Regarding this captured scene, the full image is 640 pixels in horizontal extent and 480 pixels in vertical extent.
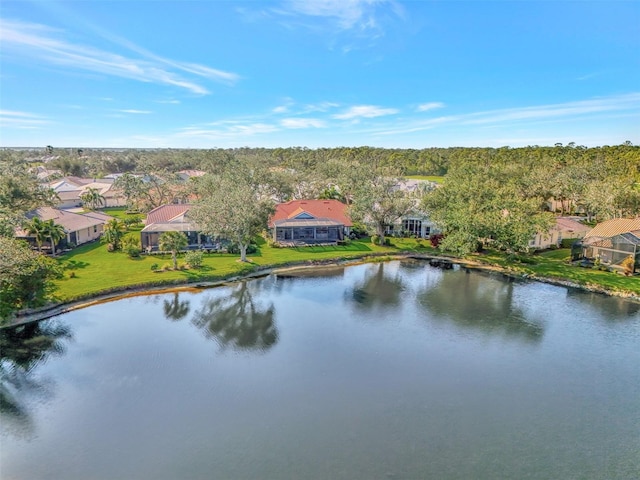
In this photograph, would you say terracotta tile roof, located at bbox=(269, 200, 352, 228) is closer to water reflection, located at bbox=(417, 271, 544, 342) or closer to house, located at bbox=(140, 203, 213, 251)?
house, located at bbox=(140, 203, 213, 251)

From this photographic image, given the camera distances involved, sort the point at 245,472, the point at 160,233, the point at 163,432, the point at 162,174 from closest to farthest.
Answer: the point at 245,472 → the point at 163,432 → the point at 160,233 → the point at 162,174

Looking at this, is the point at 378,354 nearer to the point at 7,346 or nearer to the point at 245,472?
the point at 245,472

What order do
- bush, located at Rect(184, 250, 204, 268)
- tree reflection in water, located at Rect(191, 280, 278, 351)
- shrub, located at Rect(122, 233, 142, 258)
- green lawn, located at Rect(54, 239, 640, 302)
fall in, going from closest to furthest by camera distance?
tree reflection in water, located at Rect(191, 280, 278, 351) < green lawn, located at Rect(54, 239, 640, 302) < bush, located at Rect(184, 250, 204, 268) < shrub, located at Rect(122, 233, 142, 258)

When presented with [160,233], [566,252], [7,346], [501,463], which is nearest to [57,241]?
[160,233]

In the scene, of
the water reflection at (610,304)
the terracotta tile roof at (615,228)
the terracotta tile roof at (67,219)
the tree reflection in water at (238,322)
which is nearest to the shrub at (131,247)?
the terracotta tile roof at (67,219)

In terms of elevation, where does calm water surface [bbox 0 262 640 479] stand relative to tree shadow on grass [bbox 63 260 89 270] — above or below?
below

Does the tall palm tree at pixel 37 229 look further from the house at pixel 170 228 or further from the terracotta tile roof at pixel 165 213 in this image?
the terracotta tile roof at pixel 165 213

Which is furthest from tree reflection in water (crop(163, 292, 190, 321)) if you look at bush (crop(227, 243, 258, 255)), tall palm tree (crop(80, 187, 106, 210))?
tall palm tree (crop(80, 187, 106, 210))
